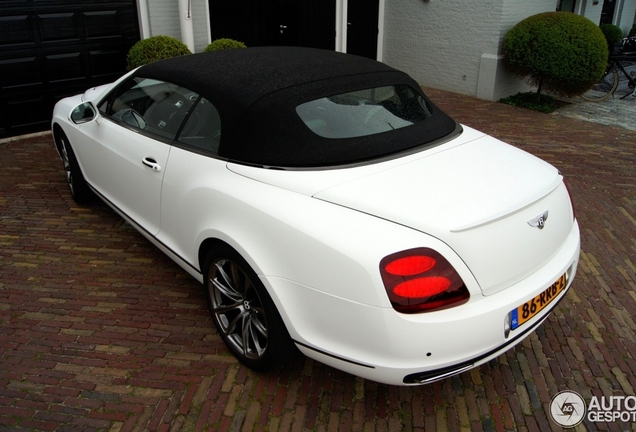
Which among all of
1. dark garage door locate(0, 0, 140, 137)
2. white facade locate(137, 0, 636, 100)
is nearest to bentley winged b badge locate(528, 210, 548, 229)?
dark garage door locate(0, 0, 140, 137)

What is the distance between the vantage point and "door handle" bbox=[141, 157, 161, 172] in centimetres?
351

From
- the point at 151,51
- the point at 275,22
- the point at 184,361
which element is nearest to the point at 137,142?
the point at 184,361

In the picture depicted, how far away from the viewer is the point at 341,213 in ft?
8.39

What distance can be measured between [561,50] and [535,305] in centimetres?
768

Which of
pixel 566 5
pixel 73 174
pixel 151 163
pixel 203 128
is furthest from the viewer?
pixel 566 5

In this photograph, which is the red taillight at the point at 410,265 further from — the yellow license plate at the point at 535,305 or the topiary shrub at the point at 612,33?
the topiary shrub at the point at 612,33

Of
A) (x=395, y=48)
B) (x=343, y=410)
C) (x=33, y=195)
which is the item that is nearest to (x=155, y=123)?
(x=343, y=410)

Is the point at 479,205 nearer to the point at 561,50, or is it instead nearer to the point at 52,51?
the point at 52,51

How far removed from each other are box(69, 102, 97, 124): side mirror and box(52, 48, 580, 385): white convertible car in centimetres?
59

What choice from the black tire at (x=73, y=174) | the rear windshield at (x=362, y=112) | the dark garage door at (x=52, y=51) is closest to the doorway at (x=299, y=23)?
the dark garage door at (x=52, y=51)

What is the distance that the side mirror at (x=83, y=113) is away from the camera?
4.39 m

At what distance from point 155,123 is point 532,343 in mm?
2839

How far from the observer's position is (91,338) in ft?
11.1

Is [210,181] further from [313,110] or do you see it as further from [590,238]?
[590,238]
